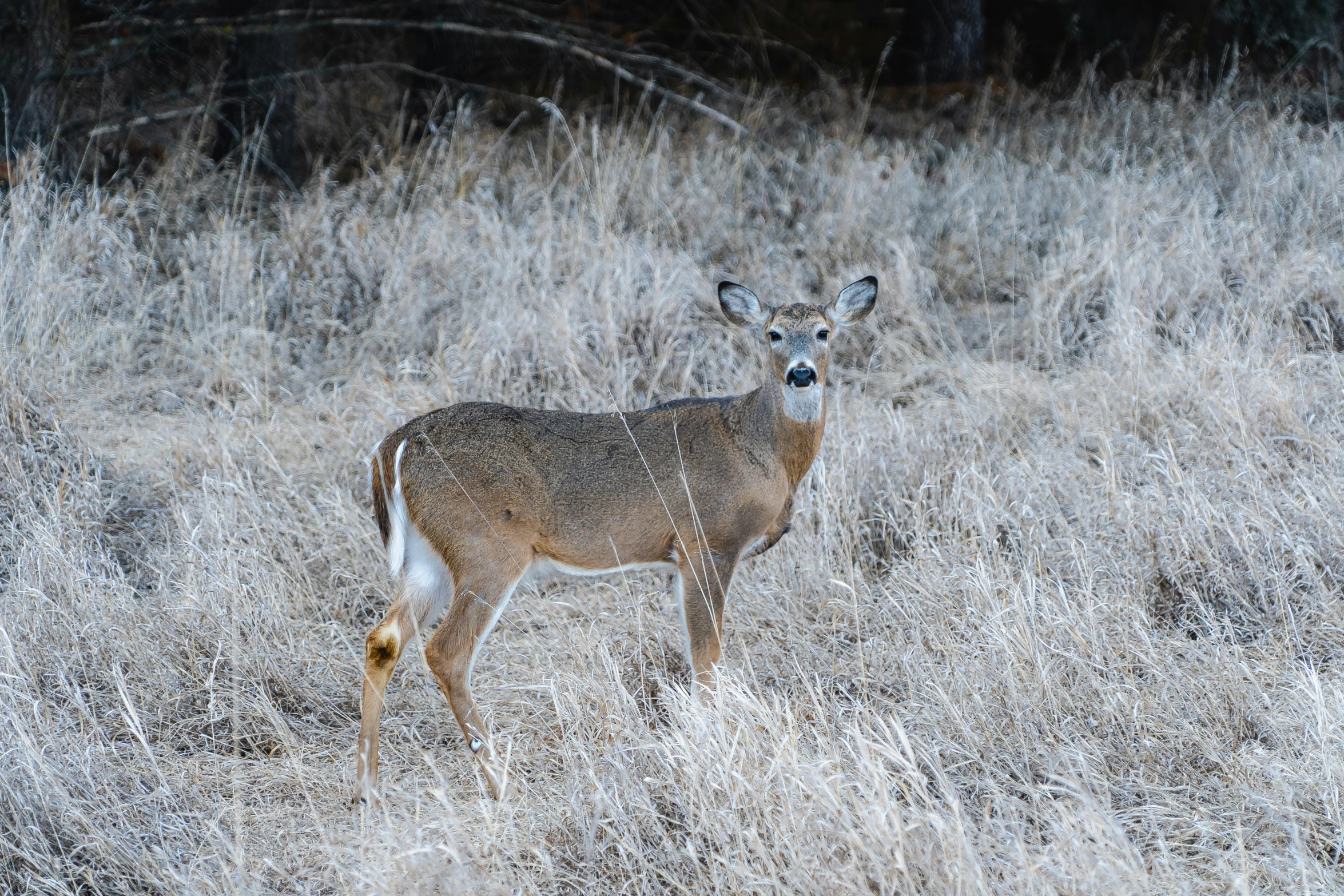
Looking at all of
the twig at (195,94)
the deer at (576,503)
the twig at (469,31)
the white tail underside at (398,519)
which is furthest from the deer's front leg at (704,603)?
the twig at (195,94)

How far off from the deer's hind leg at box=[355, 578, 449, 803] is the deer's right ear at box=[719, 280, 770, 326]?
4.56ft

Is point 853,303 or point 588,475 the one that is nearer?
point 588,475

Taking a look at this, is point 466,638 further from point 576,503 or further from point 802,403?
point 802,403

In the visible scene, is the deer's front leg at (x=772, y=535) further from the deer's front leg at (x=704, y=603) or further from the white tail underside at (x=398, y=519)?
the white tail underside at (x=398, y=519)

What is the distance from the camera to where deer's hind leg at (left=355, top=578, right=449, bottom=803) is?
3.34 meters

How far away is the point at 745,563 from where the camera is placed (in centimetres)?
466

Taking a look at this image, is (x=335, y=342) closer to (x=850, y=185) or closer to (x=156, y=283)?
(x=156, y=283)

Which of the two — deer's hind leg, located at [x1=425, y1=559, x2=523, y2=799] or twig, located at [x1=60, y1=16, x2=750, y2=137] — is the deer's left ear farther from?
twig, located at [x1=60, y1=16, x2=750, y2=137]

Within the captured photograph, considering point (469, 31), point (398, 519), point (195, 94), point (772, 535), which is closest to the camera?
point (398, 519)

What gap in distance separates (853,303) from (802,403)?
0.54 metres

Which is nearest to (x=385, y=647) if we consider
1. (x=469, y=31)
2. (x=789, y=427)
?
(x=789, y=427)

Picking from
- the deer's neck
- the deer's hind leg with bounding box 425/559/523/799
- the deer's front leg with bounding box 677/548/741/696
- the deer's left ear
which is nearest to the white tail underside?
the deer's hind leg with bounding box 425/559/523/799

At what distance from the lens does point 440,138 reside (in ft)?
26.9

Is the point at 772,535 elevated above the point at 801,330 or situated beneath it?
situated beneath
